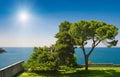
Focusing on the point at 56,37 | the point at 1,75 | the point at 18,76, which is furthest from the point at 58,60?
the point at 1,75

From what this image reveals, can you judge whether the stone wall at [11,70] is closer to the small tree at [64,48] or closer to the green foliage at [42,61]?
the green foliage at [42,61]

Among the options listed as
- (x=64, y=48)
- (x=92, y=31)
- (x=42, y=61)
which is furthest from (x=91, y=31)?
(x=42, y=61)

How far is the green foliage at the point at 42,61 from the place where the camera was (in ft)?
85.6

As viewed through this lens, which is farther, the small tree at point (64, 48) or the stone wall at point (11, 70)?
the small tree at point (64, 48)

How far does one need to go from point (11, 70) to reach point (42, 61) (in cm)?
458

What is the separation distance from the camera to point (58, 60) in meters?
27.7

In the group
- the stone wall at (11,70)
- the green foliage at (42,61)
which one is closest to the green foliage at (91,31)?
the green foliage at (42,61)

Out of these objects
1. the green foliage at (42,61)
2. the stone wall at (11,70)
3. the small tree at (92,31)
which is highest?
the small tree at (92,31)

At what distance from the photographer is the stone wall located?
20.5 m

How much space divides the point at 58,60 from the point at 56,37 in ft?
10.8

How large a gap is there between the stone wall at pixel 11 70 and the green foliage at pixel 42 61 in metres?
1.17

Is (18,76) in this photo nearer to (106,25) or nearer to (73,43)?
(73,43)

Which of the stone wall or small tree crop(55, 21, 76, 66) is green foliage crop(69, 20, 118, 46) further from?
the stone wall

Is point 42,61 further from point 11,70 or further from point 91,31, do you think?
point 91,31
